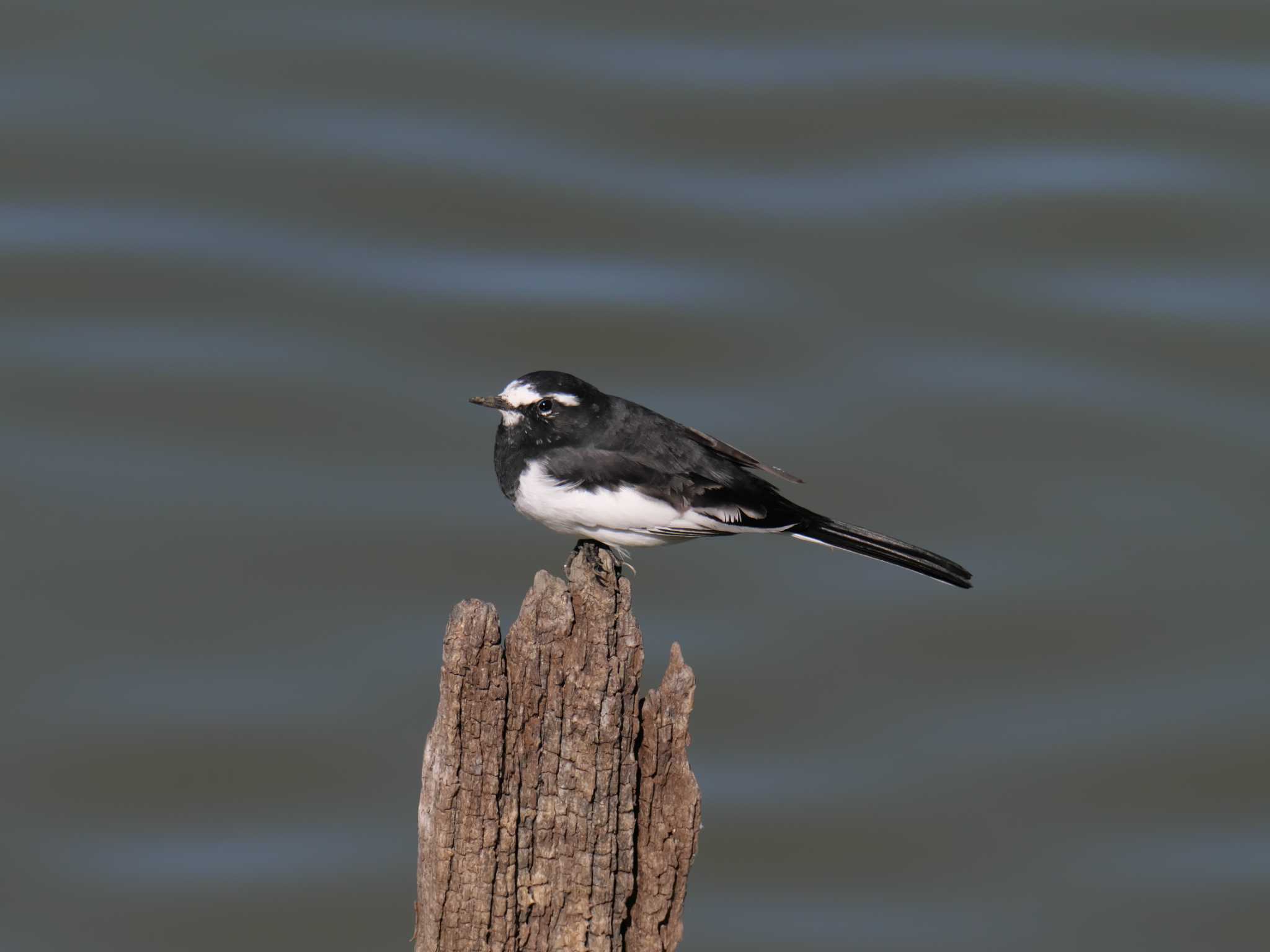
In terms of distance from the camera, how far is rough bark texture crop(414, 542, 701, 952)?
5781 mm

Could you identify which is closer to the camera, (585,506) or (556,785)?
(556,785)

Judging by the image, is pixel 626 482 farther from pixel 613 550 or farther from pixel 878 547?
pixel 878 547

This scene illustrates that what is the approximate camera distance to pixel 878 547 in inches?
313

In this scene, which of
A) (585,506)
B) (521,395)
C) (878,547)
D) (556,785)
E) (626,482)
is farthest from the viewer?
(878,547)

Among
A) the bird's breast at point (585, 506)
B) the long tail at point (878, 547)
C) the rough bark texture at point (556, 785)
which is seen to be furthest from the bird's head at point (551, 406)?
the rough bark texture at point (556, 785)

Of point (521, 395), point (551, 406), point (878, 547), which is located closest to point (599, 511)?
point (551, 406)

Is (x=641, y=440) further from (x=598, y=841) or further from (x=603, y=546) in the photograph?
(x=598, y=841)

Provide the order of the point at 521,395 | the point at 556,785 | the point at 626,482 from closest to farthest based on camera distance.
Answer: the point at 556,785, the point at 626,482, the point at 521,395

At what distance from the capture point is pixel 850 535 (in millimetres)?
8031

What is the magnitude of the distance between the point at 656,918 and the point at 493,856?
757mm

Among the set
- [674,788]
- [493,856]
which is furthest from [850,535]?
[493,856]

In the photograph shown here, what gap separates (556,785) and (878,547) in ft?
8.68

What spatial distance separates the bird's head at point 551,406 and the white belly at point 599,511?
201 millimetres

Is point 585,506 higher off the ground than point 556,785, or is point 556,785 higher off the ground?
point 585,506
